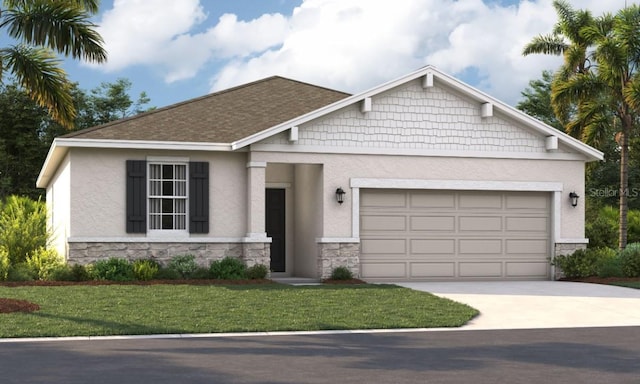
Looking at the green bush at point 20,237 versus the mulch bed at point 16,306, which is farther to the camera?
the green bush at point 20,237

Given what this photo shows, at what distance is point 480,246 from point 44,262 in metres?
10.9

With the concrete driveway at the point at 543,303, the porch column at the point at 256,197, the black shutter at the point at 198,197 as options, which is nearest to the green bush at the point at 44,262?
the black shutter at the point at 198,197

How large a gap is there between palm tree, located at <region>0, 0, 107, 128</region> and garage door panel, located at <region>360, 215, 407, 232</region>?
788 cm

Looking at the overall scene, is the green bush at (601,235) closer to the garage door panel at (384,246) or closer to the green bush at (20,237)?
the garage door panel at (384,246)

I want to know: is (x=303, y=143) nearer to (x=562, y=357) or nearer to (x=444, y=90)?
(x=444, y=90)

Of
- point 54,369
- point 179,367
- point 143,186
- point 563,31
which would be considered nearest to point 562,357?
point 179,367

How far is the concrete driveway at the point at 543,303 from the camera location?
548 inches

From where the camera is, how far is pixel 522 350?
1086 centimetres

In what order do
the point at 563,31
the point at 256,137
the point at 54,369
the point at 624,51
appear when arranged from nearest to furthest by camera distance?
1. the point at 54,369
2. the point at 256,137
3. the point at 624,51
4. the point at 563,31

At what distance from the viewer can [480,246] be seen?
2191 cm

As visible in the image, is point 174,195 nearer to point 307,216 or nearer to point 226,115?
point 226,115

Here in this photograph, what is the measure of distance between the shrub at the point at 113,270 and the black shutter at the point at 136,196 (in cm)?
90

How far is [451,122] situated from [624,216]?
8352 mm

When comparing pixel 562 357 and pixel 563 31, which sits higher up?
pixel 563 31
